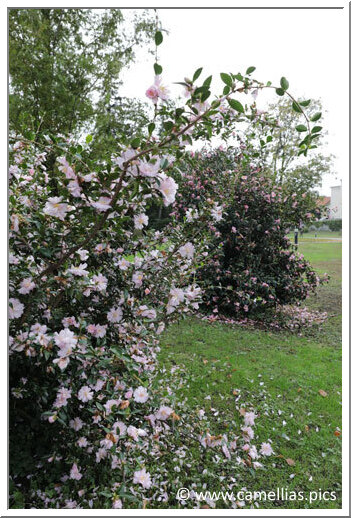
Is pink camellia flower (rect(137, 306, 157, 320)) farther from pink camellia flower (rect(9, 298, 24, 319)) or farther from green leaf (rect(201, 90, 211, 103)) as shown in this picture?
green leaf (rect(201, 90, 211, 103))

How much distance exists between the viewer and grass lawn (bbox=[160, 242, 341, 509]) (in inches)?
69.2

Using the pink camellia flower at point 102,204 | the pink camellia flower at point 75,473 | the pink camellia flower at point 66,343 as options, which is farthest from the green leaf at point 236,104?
the pink camellia flower at point 75,473

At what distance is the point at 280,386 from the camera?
2609mm

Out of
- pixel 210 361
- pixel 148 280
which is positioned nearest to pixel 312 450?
pixel 210 361

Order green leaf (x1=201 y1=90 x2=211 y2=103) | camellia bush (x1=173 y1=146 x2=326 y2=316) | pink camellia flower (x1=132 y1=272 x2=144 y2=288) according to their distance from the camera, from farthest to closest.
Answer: camellia bush (x1=173 y1=146 x2=326 y2=316), pink camellia flower (x1=132 y1=272 x2=144 y2=288), green leaf (x1=201 y1=90 x2=211 y2=103)

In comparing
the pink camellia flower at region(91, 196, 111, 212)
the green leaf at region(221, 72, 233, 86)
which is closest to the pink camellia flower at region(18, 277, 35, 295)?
the pink camellia flower at region(91, 196, 111, 212)

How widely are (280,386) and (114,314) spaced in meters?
1.67

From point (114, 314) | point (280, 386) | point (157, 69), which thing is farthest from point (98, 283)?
point (280, 386)

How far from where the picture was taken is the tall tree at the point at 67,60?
2.50 meters

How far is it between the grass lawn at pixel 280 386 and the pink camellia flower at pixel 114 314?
918 mm

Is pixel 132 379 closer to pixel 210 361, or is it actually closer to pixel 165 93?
pixel 165 93

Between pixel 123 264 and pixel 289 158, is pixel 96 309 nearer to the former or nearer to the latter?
pixel 123 264

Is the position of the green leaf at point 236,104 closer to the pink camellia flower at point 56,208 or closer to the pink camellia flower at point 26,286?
the pink camellia flower at point 56,208

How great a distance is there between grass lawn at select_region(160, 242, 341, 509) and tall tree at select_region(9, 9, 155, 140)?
6.79 ft
